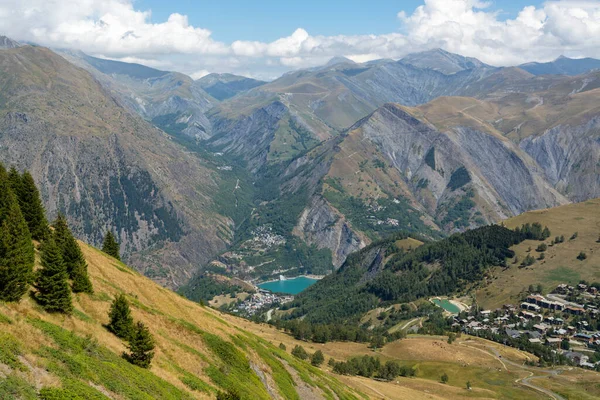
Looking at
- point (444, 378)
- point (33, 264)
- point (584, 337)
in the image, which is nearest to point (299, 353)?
point (444, 378)

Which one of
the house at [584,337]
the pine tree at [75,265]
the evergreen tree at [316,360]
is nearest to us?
the pine tree at [75,265]

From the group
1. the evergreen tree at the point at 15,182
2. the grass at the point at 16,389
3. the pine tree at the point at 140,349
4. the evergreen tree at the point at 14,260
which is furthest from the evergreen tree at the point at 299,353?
the grass at the point at 16,389

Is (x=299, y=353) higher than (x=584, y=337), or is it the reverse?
(x=584, y=337)

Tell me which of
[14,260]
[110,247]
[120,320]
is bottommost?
[120,320]

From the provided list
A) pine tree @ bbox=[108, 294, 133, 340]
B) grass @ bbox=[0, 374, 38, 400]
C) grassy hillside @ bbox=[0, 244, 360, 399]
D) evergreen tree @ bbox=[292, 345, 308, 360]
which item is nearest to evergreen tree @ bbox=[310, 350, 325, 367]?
evergreen tree @ bbox=[292, 345, 308, 360]

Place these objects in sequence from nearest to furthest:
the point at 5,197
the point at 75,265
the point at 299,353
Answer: the point at 75,265 < the point at 5,197 < the point at 299,353

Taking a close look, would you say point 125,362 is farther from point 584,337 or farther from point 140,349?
point 584,337

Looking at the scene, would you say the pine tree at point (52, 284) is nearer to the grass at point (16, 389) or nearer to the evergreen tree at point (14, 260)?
the evergreen tree at point (14, 260)
